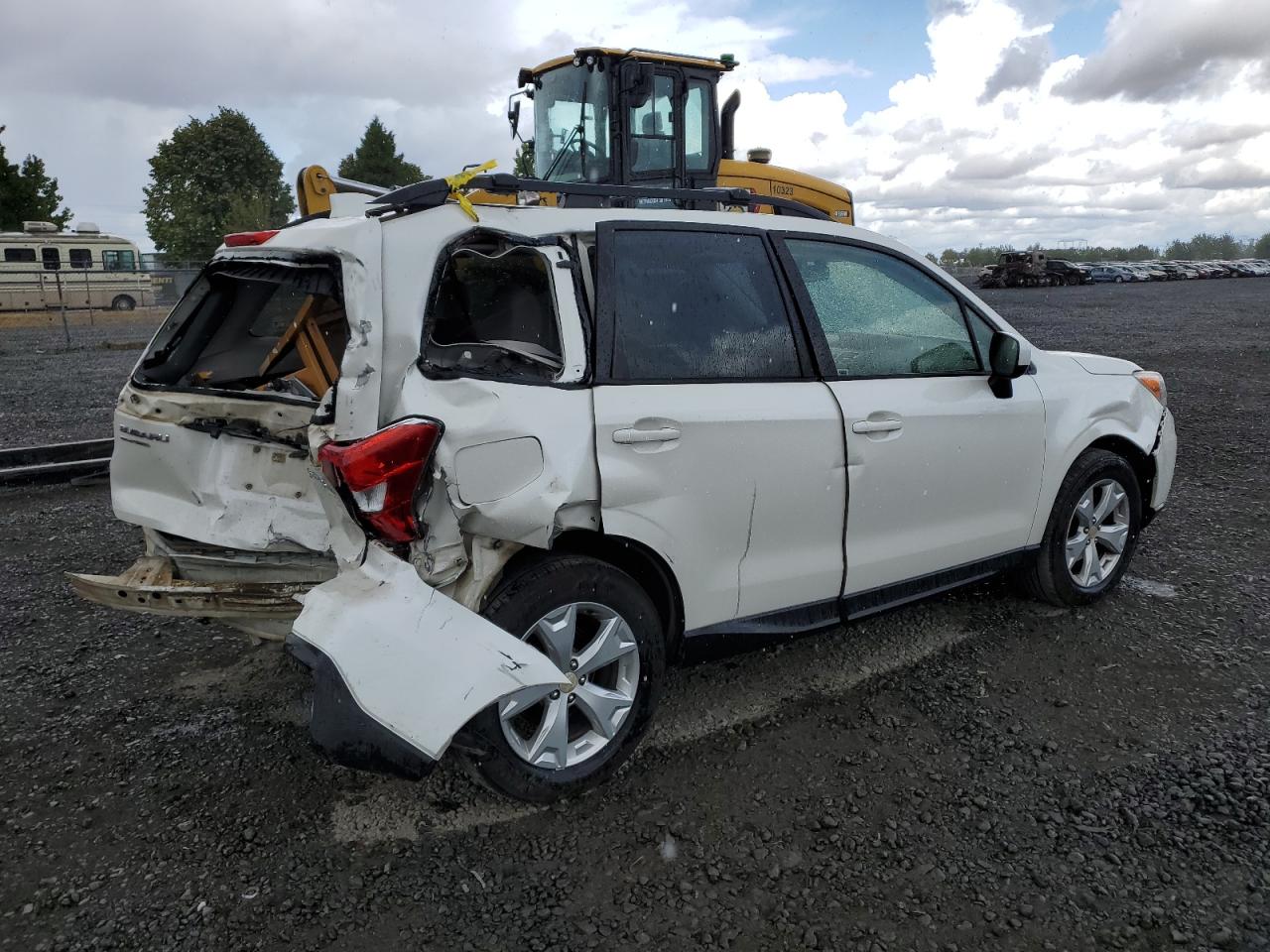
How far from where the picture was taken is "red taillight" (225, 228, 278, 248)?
3.15 meters

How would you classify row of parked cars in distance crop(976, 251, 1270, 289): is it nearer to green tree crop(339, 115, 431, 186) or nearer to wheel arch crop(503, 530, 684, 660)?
green tree crop(339, 115, 431, 186)

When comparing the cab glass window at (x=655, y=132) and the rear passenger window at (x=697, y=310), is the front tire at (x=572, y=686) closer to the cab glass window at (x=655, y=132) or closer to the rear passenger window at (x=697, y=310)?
the rear passenger window at (x=697, y=310)

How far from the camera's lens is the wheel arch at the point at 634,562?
2.79m

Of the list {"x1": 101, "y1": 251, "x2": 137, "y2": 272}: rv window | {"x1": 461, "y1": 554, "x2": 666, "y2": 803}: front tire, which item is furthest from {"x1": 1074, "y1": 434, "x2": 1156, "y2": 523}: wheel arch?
{"x1": 101, "y1": 251, "x2": 137, "y2": 272}: rv window

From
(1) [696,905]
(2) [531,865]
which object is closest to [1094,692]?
(1) [696,905]

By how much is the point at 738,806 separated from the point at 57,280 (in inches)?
984

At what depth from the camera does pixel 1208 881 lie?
249 cm

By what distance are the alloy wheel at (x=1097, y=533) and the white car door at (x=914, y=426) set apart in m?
0.37

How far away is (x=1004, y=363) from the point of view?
3.69 metres

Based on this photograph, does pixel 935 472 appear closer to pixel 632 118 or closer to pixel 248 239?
pixel 248 239

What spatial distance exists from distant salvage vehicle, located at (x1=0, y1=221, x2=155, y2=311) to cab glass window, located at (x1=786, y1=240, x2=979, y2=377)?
870 inches

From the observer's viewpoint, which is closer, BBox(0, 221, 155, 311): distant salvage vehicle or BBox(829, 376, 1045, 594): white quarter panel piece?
BBox(829, 376, 1045, 594): white quarter panel piece

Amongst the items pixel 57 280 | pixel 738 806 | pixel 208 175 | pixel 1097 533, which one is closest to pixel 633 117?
pixel 1097 533

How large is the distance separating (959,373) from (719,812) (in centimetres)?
202
